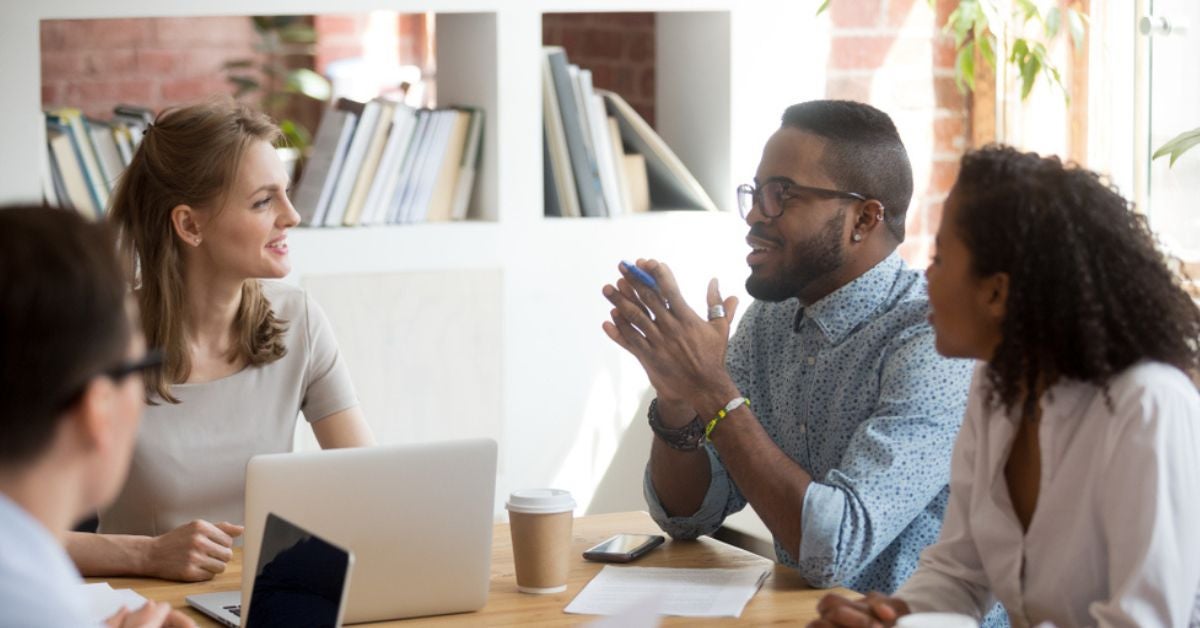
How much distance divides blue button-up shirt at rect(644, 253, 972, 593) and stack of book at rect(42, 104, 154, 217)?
1.34 m

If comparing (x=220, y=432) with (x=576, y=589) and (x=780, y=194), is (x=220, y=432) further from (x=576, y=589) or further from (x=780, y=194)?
(x=780, y=194)

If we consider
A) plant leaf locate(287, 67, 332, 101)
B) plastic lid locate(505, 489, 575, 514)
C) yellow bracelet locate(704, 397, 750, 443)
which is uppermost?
plant leaf locate(287, 67, 332, 101)

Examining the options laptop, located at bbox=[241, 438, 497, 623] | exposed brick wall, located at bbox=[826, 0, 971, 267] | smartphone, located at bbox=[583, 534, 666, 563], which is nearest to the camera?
laptop, located at bbox=[241, 438, 497, 623]

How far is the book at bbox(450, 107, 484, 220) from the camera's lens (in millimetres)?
3129

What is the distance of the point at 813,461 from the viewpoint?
213 cm

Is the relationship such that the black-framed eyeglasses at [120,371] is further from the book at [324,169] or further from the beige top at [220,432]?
the book at [324,169]

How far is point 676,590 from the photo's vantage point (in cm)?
182

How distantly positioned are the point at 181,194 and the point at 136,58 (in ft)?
9.70

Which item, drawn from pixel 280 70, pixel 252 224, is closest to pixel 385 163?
pixel 252 224

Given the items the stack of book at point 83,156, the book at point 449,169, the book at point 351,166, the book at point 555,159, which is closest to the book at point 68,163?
the stack of book at point 83,156

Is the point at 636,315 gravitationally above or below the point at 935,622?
above

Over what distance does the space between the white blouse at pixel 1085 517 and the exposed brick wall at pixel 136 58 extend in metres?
3.70

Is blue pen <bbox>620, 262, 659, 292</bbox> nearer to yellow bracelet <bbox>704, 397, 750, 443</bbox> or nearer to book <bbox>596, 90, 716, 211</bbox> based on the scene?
yellow bracelet <bbox>704, 397, 750, 443</bbox>

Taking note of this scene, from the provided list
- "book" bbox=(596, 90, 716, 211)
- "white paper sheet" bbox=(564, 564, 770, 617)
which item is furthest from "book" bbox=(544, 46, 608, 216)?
"white paper sheet" bbox=(564, 564, 770, 617)
